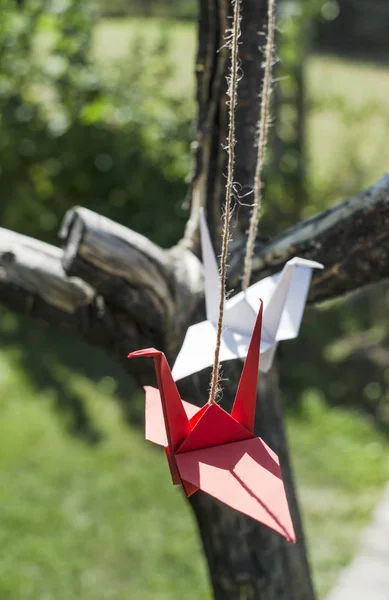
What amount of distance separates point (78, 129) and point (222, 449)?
342cm

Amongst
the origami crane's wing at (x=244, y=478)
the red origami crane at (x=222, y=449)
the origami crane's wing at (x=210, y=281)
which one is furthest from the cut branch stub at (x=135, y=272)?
the origami crane's wing at (x=244, y=478)

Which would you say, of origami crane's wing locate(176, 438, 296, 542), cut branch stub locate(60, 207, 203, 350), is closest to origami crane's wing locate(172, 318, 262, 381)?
origami crane's wing locate(176, 438, 296, 542)

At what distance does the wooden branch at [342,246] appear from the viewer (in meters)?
1.34

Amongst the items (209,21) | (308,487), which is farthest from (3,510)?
(209,21)

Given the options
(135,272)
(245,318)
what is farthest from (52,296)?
(245,318)

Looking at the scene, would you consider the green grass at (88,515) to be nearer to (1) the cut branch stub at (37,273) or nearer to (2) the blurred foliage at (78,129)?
(2) the blurred foliage at (78,129)

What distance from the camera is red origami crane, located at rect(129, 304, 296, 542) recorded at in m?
0.81

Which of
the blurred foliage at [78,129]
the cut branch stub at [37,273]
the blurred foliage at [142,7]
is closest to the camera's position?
the cut branch stub at [37,273]

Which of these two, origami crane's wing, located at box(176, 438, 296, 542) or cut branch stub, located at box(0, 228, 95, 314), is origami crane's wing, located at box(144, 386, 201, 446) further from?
cut branch stub, located at box(0, 228, 95, 314)

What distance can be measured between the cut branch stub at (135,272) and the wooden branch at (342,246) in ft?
0.33

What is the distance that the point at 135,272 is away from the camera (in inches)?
52.3

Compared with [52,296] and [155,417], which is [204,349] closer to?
[155,417]

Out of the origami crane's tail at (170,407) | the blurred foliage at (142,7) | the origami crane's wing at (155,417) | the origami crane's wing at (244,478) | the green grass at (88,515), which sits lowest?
the green grass at (88,515)

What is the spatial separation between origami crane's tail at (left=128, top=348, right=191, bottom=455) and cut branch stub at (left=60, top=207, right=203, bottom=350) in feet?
1.47
